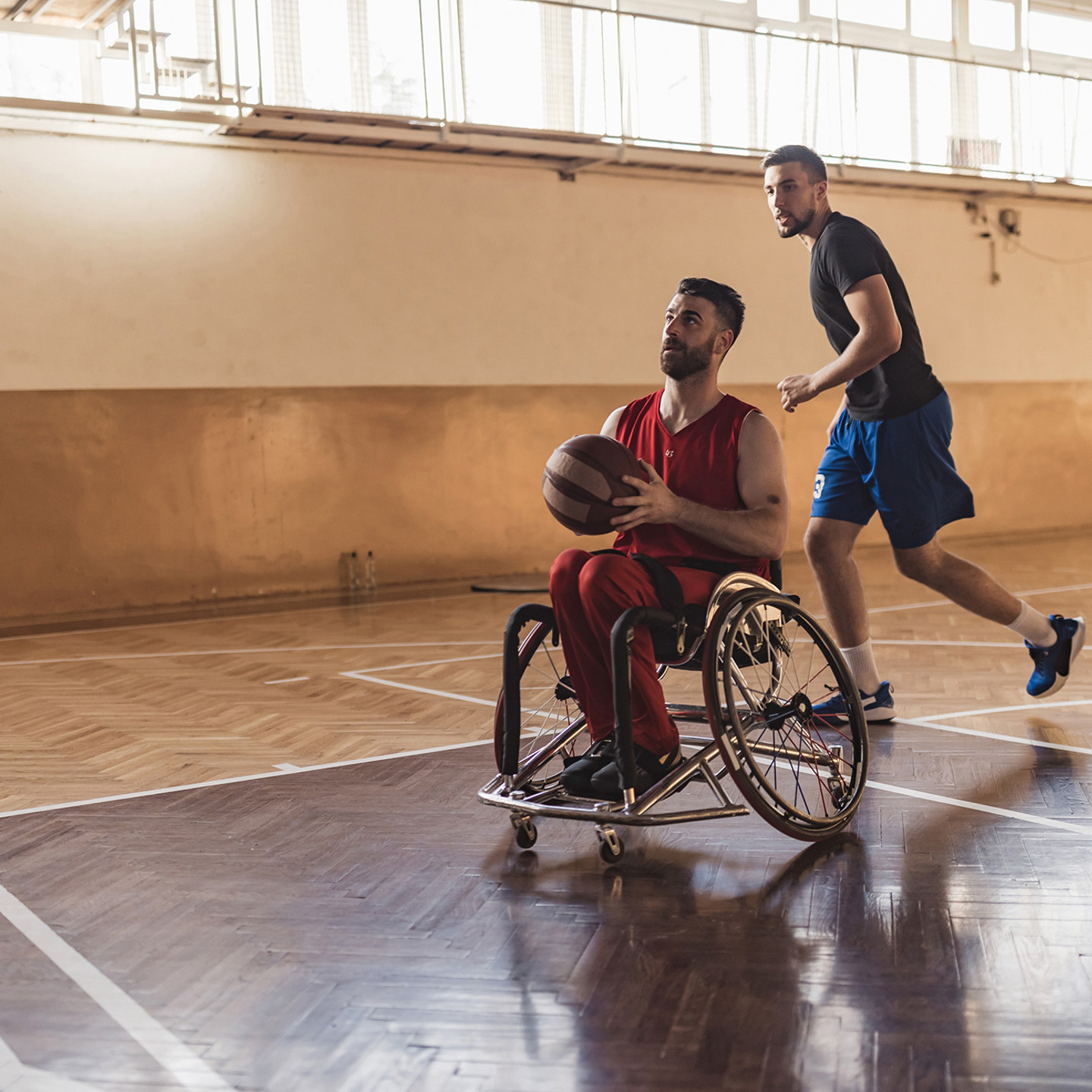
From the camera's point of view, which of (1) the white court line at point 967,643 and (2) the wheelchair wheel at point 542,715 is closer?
(2) the wheelchair wheel at point 542,715

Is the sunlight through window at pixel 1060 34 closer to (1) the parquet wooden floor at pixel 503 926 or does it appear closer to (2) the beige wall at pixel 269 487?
(2) the beige wall at pixel 269 487

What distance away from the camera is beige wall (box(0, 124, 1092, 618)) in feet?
29.5

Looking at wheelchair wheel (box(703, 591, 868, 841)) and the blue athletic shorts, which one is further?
the blue athletic shorts

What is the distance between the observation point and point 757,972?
2439 mm

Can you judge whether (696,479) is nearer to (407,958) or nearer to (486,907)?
(486,907)

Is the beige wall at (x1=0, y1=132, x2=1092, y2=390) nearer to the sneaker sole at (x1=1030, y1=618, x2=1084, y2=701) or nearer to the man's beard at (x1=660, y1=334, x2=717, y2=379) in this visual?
the sneaker sole at (x1=1030, y1=618, x2=1084, y2=701)

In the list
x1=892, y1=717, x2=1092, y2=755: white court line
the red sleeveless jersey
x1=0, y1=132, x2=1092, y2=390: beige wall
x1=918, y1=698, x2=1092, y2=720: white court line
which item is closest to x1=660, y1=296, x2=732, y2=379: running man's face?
the red sleeveless jersey

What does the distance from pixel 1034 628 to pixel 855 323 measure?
1278 millimetres

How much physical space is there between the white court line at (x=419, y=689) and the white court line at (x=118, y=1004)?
2.50 meters

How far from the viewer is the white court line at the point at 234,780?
387 cm

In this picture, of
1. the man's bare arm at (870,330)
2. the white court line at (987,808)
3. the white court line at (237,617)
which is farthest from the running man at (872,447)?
the white court line at (237,617)

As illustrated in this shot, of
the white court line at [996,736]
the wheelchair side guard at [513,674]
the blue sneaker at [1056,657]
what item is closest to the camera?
the wheelchair side guard at [513,674]

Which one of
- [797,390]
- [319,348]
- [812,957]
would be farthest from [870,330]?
[319,348]

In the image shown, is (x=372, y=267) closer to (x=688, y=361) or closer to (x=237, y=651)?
(x=237, y=651)
